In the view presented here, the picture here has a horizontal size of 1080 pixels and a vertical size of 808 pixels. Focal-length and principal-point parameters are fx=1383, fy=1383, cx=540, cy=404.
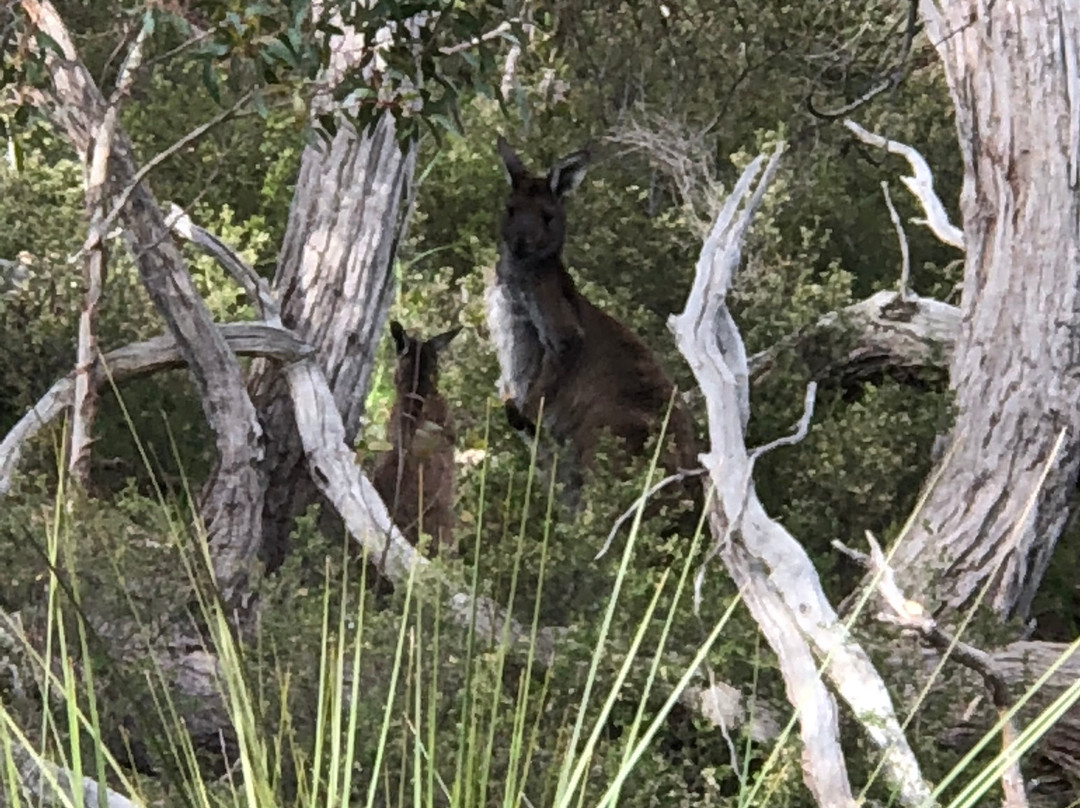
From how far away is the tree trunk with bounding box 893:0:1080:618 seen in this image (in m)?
4.60

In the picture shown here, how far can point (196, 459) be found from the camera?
612 centimetres

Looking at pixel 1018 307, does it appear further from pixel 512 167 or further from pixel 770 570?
pixel 512 167

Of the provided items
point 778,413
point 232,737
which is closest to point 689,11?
point 778,413

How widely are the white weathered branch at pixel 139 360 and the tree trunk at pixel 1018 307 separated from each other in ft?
7.62

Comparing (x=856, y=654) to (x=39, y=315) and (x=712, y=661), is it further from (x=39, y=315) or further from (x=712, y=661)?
(x=39, y=315)

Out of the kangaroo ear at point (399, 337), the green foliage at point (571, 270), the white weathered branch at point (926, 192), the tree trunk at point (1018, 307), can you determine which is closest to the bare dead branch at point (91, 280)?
the green foliage at point (571, 270)

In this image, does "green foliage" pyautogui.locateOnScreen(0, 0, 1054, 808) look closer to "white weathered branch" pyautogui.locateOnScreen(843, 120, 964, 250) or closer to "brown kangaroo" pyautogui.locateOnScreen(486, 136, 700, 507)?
"brown kangaroo" pyautogui.locateOnScreen(486, 136, 700, 507)

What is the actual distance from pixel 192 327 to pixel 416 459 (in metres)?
0.93

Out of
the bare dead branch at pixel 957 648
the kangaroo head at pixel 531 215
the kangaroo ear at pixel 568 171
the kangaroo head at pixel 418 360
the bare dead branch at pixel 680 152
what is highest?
the bare dead branch at pixel 680 152

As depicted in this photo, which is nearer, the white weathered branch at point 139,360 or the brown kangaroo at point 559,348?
the white weathered branch at point 139,360

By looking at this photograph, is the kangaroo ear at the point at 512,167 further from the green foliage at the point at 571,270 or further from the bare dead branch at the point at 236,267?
the bare dead branch at the point at 236,267

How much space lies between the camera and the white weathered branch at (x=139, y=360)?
4453mm

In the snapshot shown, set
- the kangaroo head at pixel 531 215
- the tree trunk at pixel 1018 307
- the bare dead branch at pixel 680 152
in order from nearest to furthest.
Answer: the tree trunk at pixel 1018 307 < the kangaroo head at pixel 531 215 < the bare dead branch at pixel 680 152

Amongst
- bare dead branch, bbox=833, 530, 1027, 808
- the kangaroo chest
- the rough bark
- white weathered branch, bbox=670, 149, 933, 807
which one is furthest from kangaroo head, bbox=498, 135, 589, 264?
bare dead branch, bbox=833, 530, 1027, 808
